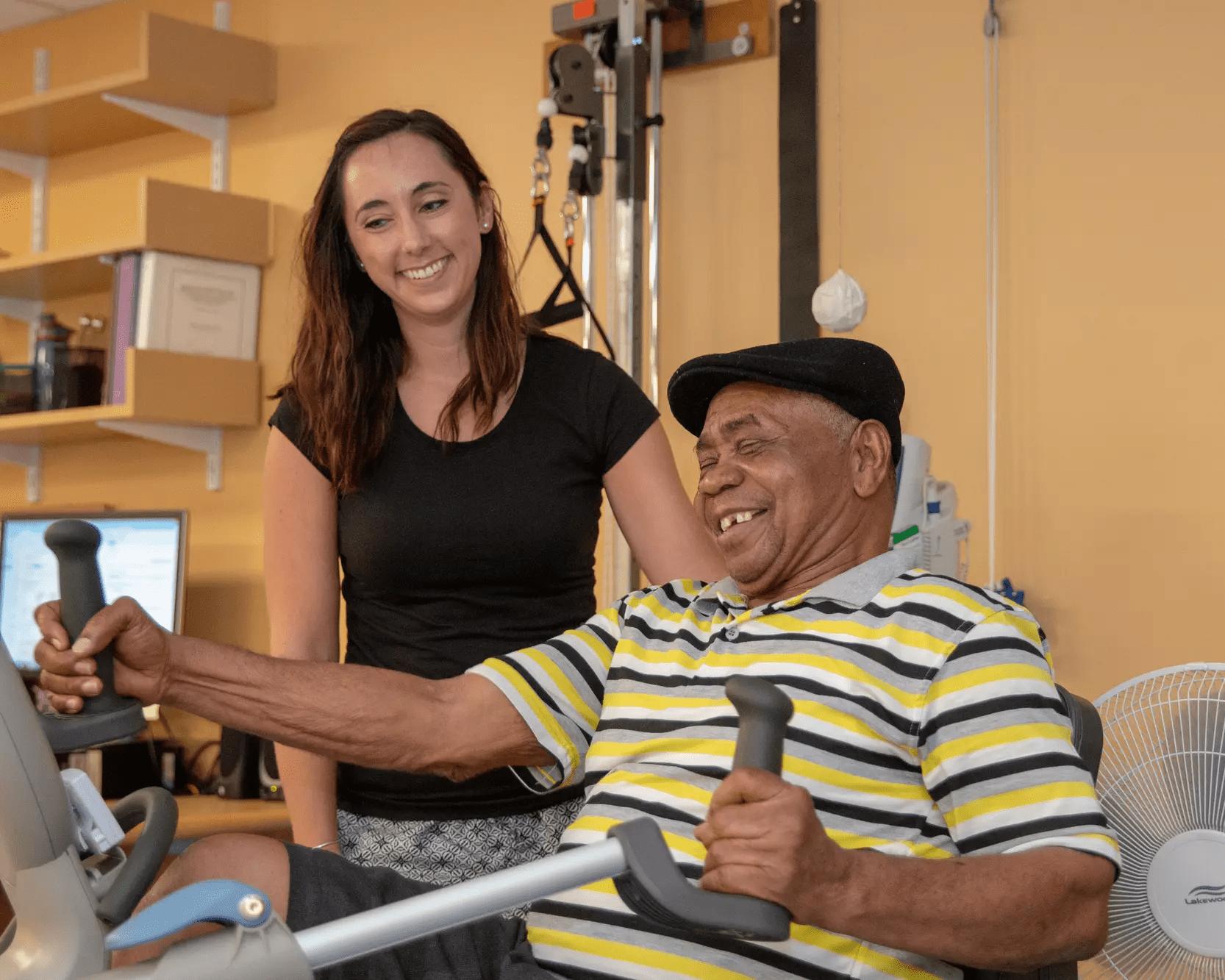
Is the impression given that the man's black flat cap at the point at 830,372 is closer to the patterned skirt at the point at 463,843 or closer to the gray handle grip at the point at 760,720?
the gray handle grip at the point at 760,720

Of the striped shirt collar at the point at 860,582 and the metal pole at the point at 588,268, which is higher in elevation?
the metal pole at the point at 588,268

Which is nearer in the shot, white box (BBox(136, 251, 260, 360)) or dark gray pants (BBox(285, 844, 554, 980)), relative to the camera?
dark gray pants (BBox(285, 844, 554, 980))

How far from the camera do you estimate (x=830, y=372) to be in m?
1.31

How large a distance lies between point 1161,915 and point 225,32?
2.84 metres

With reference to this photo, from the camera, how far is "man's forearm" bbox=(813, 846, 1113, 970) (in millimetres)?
1012

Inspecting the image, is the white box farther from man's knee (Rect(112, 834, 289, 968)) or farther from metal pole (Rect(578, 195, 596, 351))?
man's knee (Rect(112, 834, 289, 968))

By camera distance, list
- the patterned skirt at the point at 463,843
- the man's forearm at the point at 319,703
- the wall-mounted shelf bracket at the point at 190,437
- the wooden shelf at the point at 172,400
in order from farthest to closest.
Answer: the wall-mounted shelf bracket at the point at 190,437 → the wooden shelf at the point at 172,400 → the patterned skirt at the point at 463,843 → the man's forearm at the point at 319,703

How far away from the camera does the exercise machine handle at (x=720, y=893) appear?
2.98 feet

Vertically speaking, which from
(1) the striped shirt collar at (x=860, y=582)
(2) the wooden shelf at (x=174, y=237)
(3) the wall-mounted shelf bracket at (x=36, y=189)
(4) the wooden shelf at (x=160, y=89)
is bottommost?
(1) the striped shirt collar at (x=860, y=582)

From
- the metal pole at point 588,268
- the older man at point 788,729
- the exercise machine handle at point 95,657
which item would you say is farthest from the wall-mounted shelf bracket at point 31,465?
the exercise machine handle at point 95,657

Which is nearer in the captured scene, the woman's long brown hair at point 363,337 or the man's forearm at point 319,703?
the man's forearm at point 319,703

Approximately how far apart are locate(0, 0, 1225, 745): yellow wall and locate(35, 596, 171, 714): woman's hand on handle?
1634mm

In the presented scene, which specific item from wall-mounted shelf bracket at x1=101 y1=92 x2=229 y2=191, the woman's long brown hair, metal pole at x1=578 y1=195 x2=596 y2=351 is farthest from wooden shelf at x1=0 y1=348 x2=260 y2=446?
the woman's long brown hair

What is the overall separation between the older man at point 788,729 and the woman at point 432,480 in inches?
7.7
